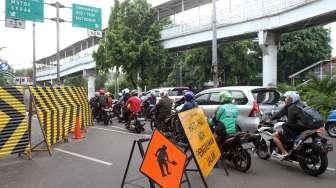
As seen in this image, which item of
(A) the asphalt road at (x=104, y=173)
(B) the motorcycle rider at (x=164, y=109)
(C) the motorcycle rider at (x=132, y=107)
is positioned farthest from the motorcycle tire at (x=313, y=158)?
(C) the motorcycle rider at (x=132, y=107)

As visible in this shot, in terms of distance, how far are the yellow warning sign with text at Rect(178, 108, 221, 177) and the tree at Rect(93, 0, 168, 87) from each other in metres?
26.6

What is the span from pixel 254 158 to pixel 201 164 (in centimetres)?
320

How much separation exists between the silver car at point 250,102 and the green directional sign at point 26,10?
1391cm

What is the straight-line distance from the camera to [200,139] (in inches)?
278

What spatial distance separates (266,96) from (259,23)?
44.3ft

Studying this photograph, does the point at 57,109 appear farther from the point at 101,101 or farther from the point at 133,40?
the point at 133,40

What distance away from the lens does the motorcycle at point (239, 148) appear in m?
8.26

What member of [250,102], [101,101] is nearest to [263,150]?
[250,102]

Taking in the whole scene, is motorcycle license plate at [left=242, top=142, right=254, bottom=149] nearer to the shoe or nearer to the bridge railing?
the shoe

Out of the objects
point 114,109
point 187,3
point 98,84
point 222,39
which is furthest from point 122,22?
point 98,84

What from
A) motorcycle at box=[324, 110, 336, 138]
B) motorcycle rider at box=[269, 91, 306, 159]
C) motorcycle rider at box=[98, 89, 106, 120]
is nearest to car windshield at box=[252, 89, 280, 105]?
motorcycle at box=[324, 110, 336, 138]

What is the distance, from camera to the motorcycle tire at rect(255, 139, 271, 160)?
937cm

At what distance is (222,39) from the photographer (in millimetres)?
29453

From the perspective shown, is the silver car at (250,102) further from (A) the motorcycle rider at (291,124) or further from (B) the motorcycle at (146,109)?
(B) the motorcycle at (146,109)
